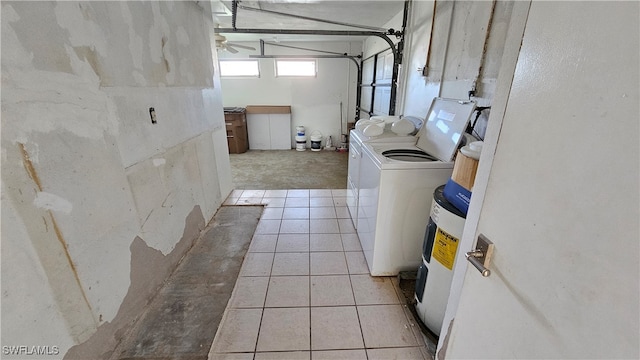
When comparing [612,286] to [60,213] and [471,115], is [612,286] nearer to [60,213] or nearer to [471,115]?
[471,115]

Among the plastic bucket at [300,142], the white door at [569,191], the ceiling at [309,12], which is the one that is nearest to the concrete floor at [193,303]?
the white door at [569,191]

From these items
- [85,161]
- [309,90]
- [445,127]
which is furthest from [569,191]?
[309,90]

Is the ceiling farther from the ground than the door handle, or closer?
farther from the ground

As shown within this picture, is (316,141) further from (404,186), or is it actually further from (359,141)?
(404,186)

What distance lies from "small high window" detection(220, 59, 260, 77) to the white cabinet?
30.2 inches

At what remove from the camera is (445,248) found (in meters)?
1.31

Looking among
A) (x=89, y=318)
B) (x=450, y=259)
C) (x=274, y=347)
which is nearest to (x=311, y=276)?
(x=274, y=347)

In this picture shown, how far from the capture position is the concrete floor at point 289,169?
13.3 feet

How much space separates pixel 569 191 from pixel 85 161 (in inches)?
68.9

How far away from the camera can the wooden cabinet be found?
567cm

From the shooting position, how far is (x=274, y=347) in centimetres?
143

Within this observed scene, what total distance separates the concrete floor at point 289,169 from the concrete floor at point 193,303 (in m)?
A: 1.58

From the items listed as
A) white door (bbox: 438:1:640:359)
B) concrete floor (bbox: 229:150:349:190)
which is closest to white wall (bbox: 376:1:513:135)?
white door (bbox: 438:1:640:359)

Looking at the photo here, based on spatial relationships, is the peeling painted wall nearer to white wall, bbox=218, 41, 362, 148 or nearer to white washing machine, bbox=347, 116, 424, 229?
white washing machine, bbox=347, 116, 424, 229
